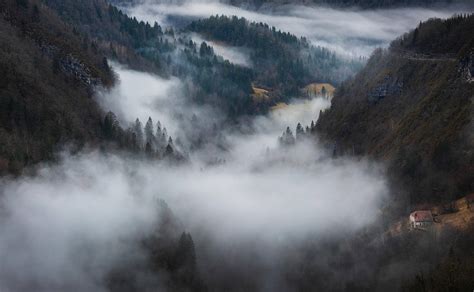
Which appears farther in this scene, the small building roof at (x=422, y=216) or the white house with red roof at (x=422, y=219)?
the small building roof at (x=422, y=216)

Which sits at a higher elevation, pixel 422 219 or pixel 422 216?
pixel 422 216

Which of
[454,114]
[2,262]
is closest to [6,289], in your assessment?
[2,262]

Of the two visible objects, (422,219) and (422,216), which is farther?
(422,216)

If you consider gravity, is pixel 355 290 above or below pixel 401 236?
below

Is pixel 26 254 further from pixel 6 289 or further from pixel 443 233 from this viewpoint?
pixel 443 233

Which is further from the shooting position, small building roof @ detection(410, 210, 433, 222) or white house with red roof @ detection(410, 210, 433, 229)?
small building roof @ detection(410, 210, 433, 222)
